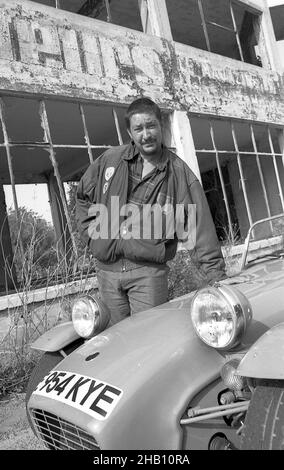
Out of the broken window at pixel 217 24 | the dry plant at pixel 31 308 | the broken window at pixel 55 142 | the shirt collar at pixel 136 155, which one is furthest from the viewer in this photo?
the broken window at pixel 217 24

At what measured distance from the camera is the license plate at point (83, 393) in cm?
161

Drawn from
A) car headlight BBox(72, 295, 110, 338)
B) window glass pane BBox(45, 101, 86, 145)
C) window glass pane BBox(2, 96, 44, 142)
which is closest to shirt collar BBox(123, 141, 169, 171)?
car headlight BBox(72, 295, 110, 338)

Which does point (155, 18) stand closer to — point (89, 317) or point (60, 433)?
point (89, 317)

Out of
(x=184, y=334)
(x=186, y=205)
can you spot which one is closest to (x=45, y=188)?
(x=186, y=205)

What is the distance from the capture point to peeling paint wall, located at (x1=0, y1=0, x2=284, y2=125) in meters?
5.82

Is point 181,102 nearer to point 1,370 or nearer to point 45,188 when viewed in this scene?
point 45,188

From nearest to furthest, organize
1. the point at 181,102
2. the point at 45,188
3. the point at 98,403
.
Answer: the point at 98,403 → the point at 181,102 → the point at 45,188

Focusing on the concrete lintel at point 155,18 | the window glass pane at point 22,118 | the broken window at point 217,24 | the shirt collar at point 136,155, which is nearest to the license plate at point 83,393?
the shirt collar at point 136,155

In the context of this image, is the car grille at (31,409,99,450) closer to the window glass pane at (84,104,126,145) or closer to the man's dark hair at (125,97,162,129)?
the man's dark hair at (125,97,162,129)

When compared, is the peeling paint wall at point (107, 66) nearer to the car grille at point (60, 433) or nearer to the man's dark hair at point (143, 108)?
the man's dark hair at point (143, 108)

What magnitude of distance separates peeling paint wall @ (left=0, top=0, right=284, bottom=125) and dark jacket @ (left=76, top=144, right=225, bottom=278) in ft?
11.6

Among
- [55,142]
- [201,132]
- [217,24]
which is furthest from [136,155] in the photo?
[217,24]

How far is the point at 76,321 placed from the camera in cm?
236

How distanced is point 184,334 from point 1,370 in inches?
93.5
